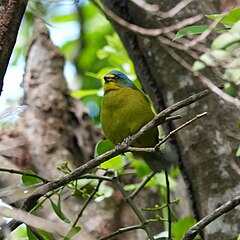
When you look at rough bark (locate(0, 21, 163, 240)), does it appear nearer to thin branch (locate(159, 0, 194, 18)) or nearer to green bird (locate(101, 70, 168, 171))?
green bird (locate(101, 70, 168, 171))

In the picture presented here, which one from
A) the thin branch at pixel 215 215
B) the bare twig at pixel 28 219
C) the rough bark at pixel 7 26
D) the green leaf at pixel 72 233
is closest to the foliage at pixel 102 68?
the green leaf at pixel 72 233

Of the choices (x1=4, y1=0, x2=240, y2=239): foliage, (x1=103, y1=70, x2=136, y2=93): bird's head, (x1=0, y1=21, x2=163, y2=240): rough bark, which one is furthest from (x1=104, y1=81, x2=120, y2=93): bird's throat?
(x1=0, y1=21, x2=163, y2=240): rough bark

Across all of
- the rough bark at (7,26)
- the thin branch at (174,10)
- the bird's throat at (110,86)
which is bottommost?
the bird's throat at (110,86)

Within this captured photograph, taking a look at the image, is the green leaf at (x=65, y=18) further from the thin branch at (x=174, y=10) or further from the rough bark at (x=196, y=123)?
the thin branch at (x=174, y=10)

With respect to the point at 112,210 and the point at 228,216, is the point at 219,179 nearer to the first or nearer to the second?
the point at 228,216

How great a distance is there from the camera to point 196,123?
316 cm

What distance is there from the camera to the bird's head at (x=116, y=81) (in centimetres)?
379

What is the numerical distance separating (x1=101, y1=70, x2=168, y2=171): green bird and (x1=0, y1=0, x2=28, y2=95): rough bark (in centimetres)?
117

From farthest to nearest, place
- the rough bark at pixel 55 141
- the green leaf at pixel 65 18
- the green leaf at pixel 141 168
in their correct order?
the green leaf at pixel 65 18, the rough bark at pixel 55 141, the green leaf at pixel 141 168

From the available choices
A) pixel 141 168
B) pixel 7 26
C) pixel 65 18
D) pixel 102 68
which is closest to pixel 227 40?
pixel 7 26

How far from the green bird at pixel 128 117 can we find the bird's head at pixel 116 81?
3cm

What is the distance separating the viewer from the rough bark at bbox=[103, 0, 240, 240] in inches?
118

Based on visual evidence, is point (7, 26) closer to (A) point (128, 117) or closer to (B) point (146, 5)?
(B) point (146, 5)

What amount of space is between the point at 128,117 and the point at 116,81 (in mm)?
403
